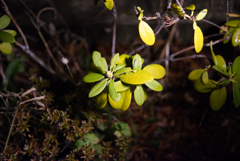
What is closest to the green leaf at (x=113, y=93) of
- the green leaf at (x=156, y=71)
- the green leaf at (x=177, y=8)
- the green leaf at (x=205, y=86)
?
the green leaf at (x=156, y=71)

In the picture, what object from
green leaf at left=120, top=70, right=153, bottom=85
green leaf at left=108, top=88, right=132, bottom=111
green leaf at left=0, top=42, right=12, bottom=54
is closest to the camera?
green leaf at left=120, top=70, right=153, bottom=85

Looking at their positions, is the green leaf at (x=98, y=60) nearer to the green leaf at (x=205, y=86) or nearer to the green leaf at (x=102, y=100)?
the green leaf at (x=102, y=100)

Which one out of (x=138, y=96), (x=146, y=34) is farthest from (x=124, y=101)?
(x=146, y=34)

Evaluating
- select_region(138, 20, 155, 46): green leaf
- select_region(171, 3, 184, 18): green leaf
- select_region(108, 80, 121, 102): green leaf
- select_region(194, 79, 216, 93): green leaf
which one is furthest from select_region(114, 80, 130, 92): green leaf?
select_region(194, 79, 216, 93): green leaf

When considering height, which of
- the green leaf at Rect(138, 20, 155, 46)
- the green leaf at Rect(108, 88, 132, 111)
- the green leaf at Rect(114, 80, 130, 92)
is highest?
the green leaf at Rect(138, 20, 155, 46)

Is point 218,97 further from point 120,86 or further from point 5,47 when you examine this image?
point 5,47

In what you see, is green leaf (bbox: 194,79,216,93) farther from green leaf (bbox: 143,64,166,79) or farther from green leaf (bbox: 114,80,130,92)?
→ green leaf (bbox: 114,80,130,92)
